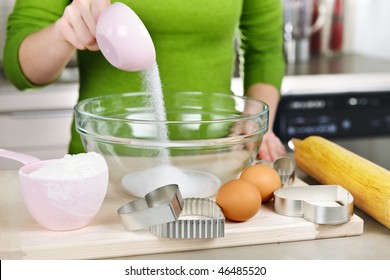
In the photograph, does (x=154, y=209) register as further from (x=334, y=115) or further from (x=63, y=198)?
(x=334, y=115)

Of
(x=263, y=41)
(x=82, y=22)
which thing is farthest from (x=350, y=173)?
(x=263, y=41)

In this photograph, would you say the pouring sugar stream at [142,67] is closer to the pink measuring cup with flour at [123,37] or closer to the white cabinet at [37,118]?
the pink measuring cup with flour at [123,37]

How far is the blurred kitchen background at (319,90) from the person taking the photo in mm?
2029

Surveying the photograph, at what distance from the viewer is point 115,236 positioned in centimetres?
81

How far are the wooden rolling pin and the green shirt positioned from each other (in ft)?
0.91

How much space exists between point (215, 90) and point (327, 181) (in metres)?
0.40

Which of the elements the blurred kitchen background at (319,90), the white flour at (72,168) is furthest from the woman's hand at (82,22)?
the blurred kitchen background at (319,90)

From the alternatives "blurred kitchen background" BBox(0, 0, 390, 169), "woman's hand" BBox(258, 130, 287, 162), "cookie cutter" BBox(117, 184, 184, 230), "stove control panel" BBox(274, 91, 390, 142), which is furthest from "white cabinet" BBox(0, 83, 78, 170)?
"cookie cutter" BBox(117, 184, 184, 230)

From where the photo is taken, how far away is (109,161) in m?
0.96

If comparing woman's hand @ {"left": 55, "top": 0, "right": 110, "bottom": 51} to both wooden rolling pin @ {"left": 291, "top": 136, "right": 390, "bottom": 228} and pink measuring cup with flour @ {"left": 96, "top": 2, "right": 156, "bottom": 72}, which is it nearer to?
pink measuring cup with flour @ {"left": 96, "top": 2, "right": 156, "bottom": 72}

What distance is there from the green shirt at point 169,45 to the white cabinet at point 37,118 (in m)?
0.73

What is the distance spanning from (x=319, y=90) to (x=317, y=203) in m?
1.36

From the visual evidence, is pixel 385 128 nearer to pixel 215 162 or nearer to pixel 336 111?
pixel 336 111

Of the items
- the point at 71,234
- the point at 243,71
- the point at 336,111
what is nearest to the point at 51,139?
the point at 243,71
